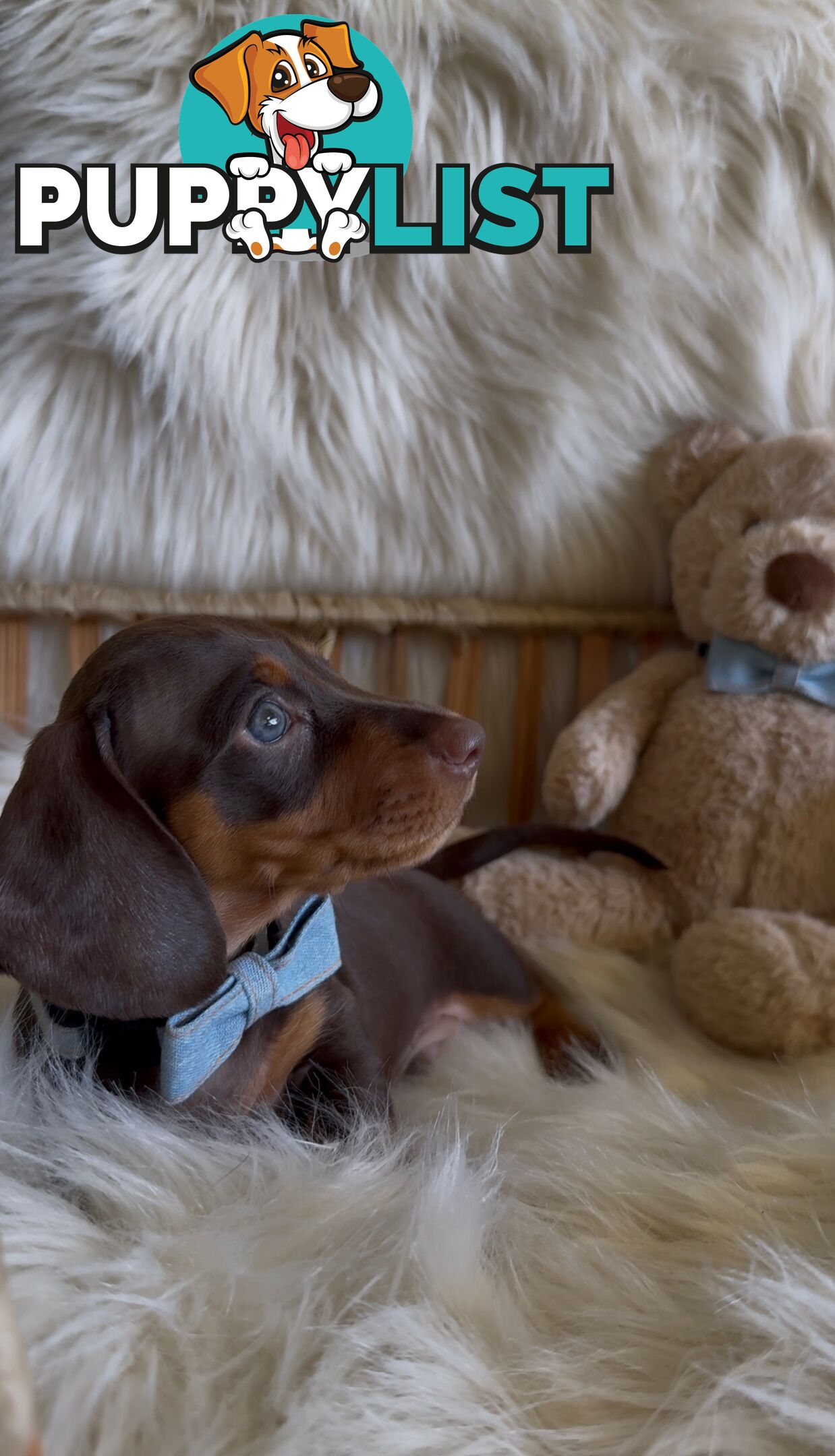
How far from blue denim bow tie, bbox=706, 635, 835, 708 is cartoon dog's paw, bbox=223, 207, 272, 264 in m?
0.53

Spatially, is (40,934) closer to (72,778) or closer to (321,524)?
(72,778)

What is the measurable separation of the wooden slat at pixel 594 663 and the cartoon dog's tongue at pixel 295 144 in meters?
0.52

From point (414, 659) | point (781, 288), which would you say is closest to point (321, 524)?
point (414, 659)

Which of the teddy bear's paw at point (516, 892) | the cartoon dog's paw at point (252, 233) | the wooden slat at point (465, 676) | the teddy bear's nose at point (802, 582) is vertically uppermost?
the cartoon dog's paw at point (252, 233)

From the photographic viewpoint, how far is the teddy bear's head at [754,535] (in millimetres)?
949

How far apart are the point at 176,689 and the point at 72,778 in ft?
0.28

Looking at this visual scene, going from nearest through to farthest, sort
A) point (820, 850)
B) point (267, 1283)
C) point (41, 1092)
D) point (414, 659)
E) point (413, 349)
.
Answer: point (267, 1283), point (41, 1092), point (820, 850), point (413, 349), point (414, 659)

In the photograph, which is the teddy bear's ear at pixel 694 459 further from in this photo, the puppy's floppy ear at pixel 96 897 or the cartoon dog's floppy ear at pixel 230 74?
the puppy's floppy ear at pixel 96 897

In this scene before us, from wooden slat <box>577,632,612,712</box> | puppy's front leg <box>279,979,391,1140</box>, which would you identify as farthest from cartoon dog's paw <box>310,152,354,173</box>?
puppy's front leg <box>279,979,391,1140</box>

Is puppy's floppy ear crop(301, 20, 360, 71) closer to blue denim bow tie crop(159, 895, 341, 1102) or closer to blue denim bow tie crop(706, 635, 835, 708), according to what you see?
blue denim bow tie crop(706, 635, 835, 708)

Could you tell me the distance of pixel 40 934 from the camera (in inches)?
23.1

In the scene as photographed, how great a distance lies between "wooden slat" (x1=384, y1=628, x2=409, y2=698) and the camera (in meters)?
1.17

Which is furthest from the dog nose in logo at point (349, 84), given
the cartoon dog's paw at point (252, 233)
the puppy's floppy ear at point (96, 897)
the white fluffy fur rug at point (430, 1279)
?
the white fluffy fur rug at point (430, 1279)

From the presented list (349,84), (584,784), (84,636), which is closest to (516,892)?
(584,784)
